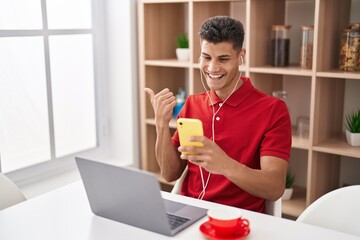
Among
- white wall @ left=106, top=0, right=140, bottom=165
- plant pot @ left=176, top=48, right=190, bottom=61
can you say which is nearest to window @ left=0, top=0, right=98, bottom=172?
white wall @ left=106, top=0, right=140, bottom=165

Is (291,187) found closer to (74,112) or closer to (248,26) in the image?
(248,26)

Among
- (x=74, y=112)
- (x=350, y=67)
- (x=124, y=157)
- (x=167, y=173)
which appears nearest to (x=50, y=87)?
(x=74, y=112)

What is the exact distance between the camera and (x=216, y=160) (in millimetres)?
1544

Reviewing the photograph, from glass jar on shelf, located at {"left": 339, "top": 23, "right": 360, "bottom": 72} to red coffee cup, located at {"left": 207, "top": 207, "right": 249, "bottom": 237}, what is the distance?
4.30ft

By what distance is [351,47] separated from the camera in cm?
233

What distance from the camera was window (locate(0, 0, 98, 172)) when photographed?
248cm

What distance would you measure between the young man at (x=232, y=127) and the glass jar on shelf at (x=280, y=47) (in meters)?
0.70

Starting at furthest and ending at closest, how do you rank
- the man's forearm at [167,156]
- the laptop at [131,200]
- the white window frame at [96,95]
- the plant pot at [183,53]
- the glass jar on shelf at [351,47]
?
the plant pot at [183,53], the white window frame at [96,95], the glass jar on shelf at [351,47], the man's forearm at [167,156], the laptop at [131,200]

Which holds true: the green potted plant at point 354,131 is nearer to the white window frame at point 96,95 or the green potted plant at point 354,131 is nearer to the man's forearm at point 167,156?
the man's forearm at point 167,156

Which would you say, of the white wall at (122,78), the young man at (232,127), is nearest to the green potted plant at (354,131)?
the young man at (232,127)

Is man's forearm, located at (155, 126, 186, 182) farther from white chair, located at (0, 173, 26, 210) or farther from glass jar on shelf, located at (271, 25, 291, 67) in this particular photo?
glass jar on shelf, located at (271, 25, 291, 67)

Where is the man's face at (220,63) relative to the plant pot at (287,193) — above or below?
above

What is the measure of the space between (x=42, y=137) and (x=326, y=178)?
163cm

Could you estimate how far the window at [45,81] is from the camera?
248 cm
